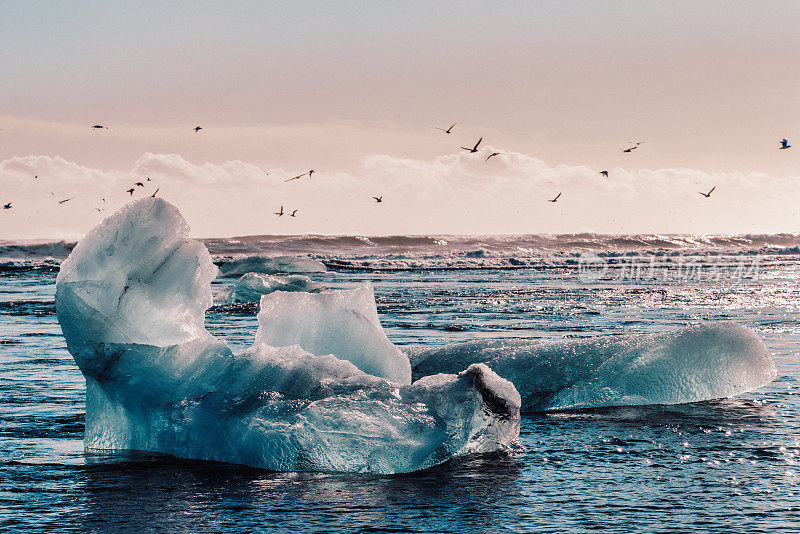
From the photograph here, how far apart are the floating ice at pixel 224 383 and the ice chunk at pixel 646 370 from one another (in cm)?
177

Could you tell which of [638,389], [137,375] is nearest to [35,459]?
[137,375]

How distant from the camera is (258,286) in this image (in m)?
22.3

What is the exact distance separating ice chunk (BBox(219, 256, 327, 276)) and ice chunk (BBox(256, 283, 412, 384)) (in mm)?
28202

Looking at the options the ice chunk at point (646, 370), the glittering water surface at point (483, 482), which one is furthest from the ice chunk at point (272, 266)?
the ice chunk at point (646, 370)

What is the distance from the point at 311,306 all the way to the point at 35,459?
7.83ft

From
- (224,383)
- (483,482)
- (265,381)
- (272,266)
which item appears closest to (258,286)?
(272,266)

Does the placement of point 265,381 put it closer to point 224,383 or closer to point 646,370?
point 224,383

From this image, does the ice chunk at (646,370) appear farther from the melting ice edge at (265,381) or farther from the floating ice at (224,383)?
the floating ice at (224,383)

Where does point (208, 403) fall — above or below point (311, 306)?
below

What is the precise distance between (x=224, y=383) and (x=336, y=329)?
1129 millimetres

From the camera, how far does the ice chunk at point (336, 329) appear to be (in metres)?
7.08

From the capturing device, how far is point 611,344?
863cm

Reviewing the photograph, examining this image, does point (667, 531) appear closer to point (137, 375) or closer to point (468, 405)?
point (468, 405)

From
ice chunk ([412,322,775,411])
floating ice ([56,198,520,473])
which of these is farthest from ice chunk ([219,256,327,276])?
floating ice ([56,198,520,473])
